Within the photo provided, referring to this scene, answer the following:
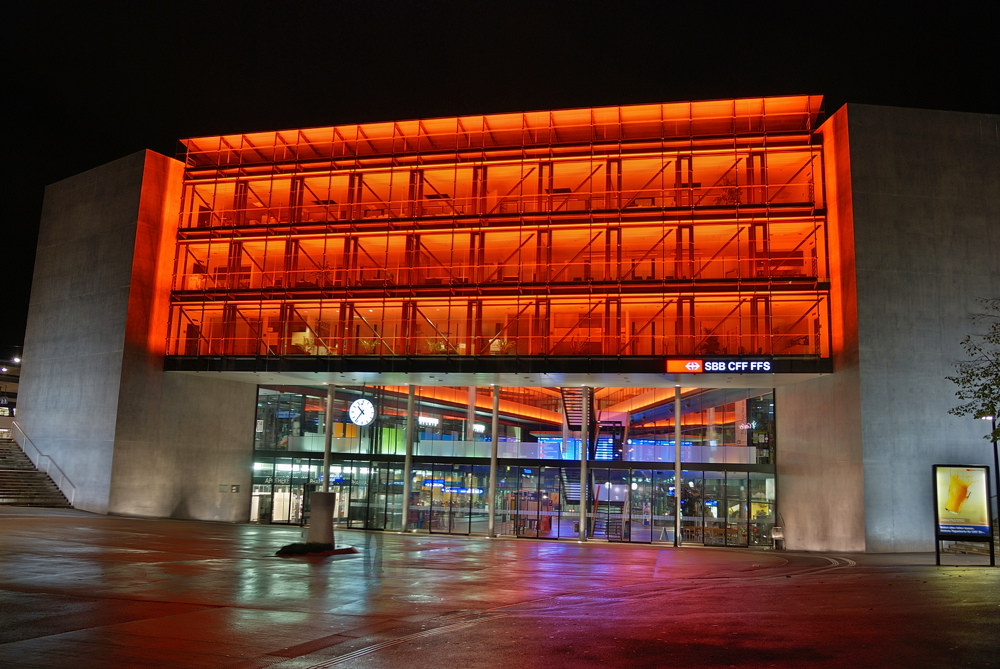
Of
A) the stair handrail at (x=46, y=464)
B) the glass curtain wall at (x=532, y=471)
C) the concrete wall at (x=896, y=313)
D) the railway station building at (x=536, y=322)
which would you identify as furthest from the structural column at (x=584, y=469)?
the stair handrail at (x=46, y=464)

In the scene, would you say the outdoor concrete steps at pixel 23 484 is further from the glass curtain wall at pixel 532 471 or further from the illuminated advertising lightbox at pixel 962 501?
the illuminated advertising lightbox at pixel 962 501

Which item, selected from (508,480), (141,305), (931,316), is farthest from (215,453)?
(931,316)

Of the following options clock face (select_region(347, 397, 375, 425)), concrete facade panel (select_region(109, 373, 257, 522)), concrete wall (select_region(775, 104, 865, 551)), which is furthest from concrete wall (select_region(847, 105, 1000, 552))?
concrete facade panel (select_region(109, 373, 257, 522))

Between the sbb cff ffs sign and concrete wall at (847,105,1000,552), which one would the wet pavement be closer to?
concrete wall at (847,105,1000,552)

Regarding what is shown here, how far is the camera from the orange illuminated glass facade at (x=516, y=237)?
101ft

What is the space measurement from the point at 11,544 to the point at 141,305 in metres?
16.9

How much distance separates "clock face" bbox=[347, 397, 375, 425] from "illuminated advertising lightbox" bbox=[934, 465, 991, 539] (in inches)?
906

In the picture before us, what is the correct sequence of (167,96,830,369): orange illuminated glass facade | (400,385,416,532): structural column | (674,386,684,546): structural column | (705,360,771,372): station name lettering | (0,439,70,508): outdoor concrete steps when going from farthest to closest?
(400,385,416,532): structural column < (0,439,70,508): outdoor concrete steps < (167,96,830,369): orange illuminated glass facade < (674,386,684,546): structural column < (705,360,771,372): station name lettering

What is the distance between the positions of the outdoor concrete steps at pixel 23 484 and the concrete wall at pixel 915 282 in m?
31.7

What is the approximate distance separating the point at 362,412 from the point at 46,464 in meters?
13.9

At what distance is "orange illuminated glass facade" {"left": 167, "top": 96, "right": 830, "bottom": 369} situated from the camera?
3077cm

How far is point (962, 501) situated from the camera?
2106 centimetres

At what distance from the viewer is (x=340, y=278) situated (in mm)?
35438

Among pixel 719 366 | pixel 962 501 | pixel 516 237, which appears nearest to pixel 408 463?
pixel 516 237
